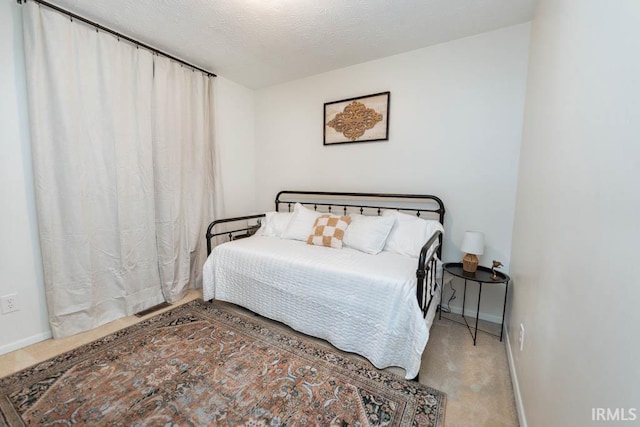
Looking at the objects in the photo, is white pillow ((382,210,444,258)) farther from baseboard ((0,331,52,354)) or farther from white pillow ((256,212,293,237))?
baseboard ((0,331,52,354))

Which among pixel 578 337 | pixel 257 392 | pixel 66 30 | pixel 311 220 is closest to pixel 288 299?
pixel 257 392

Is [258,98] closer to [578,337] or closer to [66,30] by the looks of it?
[66,30]

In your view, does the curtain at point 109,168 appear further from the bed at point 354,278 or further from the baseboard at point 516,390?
the baseboard at point 516,390

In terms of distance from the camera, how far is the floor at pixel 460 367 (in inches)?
51.5

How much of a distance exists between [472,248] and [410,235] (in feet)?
1.46

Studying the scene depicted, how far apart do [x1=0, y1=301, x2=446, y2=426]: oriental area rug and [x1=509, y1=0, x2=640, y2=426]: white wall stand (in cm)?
67

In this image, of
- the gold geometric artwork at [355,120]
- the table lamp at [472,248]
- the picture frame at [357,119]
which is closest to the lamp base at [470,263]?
the table lamp at [472,248]

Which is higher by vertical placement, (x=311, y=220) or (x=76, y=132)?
(x=76, y=132)

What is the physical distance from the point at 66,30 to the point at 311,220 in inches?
A: 88.7

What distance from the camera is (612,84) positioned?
66cm

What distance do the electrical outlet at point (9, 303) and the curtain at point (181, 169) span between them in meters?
0.89

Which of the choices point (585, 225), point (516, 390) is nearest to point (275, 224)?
point (516, 390)

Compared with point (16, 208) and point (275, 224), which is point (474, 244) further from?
point (16, 208)

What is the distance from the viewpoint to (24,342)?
1.78 m
